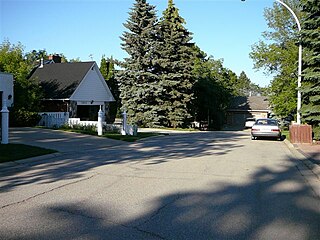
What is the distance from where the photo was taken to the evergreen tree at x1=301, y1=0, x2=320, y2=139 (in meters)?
20.1

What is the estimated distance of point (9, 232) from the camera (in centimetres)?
505

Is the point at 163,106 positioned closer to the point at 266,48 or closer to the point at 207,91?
the point at 207,91

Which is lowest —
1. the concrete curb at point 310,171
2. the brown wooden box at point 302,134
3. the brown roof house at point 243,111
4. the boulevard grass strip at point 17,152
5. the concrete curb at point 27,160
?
the concrete curb at point 310,171

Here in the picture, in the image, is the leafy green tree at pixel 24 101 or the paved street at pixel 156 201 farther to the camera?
the leafy green tree at pixel 24 101

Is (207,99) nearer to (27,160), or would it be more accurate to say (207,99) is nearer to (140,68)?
(140,68)

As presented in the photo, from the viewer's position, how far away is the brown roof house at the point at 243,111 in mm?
70062

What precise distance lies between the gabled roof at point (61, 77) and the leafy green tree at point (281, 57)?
1871cm

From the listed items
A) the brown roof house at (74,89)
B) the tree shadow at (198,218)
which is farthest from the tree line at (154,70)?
the tree shadow at (198,218)

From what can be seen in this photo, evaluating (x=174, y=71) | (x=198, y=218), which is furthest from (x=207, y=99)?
(x=198, y=218)

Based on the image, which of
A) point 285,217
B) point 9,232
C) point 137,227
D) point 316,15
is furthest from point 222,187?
point 316,15

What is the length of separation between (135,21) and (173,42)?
197 inches

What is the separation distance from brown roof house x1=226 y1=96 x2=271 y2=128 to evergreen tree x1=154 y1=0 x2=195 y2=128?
29.0m

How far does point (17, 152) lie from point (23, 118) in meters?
14.0

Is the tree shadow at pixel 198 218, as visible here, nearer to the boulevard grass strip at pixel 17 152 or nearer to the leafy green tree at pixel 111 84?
the boulevard grass strip at pixel 17 152
